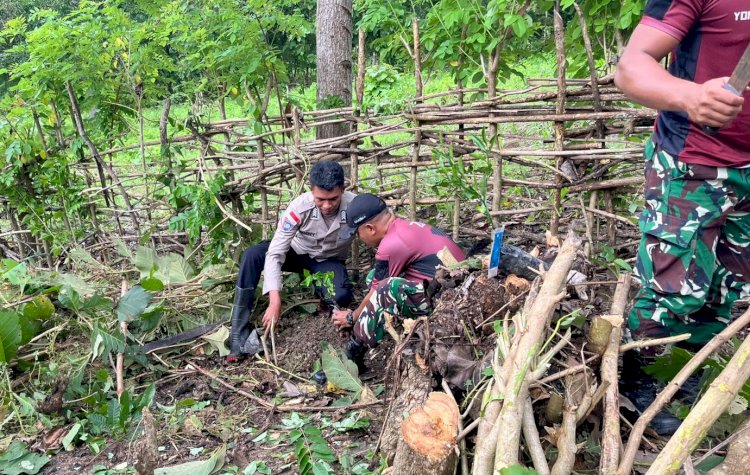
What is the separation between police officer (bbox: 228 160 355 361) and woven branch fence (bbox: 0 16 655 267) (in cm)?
31

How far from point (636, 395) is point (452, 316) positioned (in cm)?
72

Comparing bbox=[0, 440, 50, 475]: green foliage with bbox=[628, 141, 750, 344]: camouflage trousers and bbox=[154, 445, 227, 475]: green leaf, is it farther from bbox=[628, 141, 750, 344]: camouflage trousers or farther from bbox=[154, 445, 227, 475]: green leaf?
bbox=[628, 141, 750, 344]: camouflage trousers

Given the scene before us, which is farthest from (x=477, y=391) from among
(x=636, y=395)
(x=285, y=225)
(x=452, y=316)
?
(x=285, y=225)

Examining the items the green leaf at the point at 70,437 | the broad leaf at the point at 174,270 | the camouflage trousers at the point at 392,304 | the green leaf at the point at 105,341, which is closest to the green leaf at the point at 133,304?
the green leaf at the point at 105,341

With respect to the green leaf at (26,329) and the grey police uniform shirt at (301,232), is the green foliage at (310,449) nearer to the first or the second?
the grey police uniform shirt at (301,232)

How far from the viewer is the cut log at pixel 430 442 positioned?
68.4 inches

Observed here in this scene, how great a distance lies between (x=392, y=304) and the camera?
290 cm

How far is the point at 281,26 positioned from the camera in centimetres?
400

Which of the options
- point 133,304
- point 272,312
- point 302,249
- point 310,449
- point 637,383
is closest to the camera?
point 637,383

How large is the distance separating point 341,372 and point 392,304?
43cm

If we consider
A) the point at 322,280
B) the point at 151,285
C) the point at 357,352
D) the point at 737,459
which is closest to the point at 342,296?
the point at 322,280

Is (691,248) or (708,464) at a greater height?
(691,248)

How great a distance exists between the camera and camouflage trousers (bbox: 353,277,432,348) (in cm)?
287

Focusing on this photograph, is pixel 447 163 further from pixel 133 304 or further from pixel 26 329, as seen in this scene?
pixel 26 329
